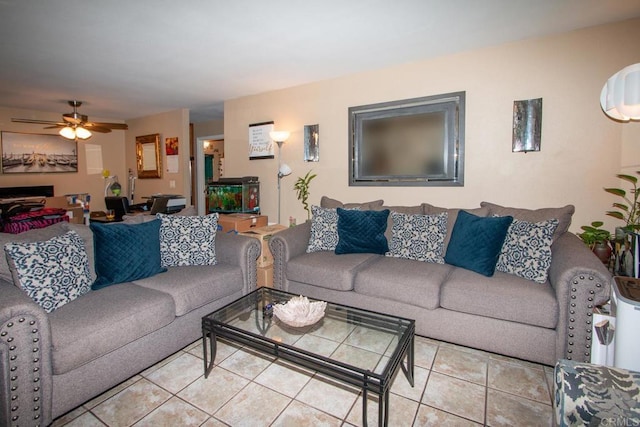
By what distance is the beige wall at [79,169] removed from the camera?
5.31 m

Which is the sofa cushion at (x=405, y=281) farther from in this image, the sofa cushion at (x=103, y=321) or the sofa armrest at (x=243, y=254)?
the sofa cushion at (x=103, y=321)

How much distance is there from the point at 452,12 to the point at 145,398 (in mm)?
3108

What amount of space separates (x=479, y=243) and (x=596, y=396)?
1.34m

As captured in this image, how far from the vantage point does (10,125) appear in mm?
5273

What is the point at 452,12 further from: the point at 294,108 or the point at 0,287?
the point at 0,287

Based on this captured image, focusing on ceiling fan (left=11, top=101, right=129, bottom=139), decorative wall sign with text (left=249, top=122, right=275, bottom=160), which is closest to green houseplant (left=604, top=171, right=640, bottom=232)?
decorative wall sign with text (left=249, top=122, right=275, bottom=160)

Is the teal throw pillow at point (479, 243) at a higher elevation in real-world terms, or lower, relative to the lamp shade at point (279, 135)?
lower

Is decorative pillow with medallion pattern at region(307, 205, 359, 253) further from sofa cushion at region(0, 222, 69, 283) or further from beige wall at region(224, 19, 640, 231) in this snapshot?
sofa cushion at region(0, 222, 69, 283)

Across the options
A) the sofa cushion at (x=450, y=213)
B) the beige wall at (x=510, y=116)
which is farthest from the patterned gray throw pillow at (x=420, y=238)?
the beige wall at (x=510, y=116)

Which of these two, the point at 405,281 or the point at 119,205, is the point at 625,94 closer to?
the point at 405,281

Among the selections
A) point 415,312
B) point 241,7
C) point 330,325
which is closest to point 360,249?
point 415,312

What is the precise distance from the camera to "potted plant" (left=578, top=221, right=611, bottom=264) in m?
2.34

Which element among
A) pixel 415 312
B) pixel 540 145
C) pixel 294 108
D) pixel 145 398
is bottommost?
pixel 145 398

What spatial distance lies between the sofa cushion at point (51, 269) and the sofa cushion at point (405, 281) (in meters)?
1.81
